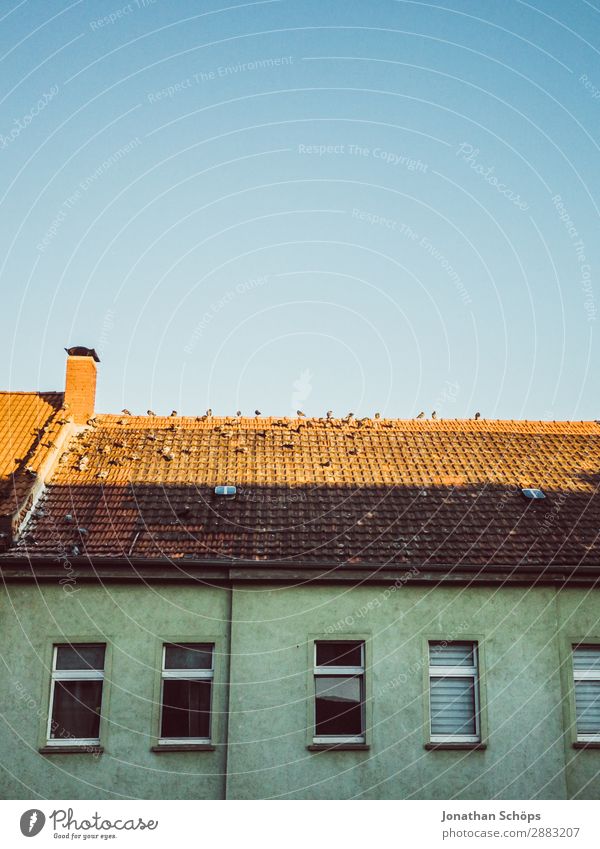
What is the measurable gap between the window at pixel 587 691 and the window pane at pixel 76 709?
7.88 meters

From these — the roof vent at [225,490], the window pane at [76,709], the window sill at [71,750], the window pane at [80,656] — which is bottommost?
the window sill at [71,750]

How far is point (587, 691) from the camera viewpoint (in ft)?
49.8

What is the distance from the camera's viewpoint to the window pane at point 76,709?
14516 mm

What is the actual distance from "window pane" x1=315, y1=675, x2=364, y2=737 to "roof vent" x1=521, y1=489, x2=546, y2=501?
5079mm

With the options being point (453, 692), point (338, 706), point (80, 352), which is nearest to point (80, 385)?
point (80, 352)

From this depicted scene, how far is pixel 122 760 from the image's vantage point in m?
14.3

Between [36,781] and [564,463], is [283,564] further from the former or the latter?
[564,463]

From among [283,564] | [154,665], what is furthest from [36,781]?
[283,564]

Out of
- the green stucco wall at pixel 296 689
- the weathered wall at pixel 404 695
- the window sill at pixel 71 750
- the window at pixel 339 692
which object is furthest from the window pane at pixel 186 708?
the window at pixel 339 692

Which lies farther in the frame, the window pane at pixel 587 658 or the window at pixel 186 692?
the window pane at pixel 587 658

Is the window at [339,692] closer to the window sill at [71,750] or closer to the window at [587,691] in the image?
the window sill at [71,750]

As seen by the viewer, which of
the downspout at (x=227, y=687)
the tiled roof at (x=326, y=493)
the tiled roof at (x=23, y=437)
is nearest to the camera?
the downspout at (x=227, y=687)

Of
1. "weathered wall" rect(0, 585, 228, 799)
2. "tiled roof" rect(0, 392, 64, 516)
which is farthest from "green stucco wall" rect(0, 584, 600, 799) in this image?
"tiled roof" rect(0, 392, 64, 516)

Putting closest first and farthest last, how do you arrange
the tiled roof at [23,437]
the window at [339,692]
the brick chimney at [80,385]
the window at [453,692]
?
1. the window at [339,692]
2. the window at [453,692]
3. the tiled roof at [23,437]
4. the brick chimney at [80,385]
